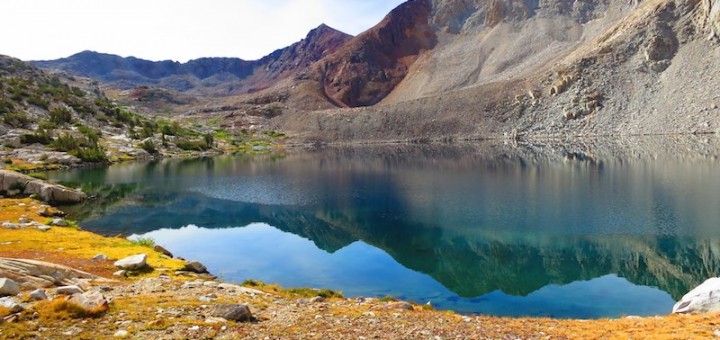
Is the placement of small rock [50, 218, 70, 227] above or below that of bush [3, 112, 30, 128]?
below

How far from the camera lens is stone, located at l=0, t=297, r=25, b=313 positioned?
12.3 meters

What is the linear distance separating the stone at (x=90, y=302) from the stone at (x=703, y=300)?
66.0 ft

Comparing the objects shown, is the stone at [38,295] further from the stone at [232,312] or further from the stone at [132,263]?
the stone at [132,263]

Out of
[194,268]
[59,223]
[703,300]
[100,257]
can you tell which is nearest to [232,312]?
[194,268]

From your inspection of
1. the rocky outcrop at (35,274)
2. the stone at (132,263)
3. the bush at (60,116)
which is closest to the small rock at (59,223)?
the stone at (132,263)

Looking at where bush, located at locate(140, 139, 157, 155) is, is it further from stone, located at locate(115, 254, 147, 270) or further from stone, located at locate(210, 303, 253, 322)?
stone, located at locate(210, 303, 253, 322)

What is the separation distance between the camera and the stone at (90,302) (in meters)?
13.2

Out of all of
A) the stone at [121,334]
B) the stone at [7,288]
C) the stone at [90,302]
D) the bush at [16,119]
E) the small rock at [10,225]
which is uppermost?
the bush at [16,119]

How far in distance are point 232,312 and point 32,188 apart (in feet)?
173

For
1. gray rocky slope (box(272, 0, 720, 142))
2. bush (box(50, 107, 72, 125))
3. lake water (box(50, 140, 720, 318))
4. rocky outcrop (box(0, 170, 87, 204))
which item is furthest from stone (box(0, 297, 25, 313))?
gray rocky slope (box(272, 0, 720, 142))

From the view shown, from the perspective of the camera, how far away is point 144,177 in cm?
8881

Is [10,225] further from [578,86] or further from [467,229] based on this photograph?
[578,86]

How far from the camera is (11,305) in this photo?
12.5 metres

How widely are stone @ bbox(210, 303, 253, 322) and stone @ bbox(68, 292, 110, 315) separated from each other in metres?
3.12
